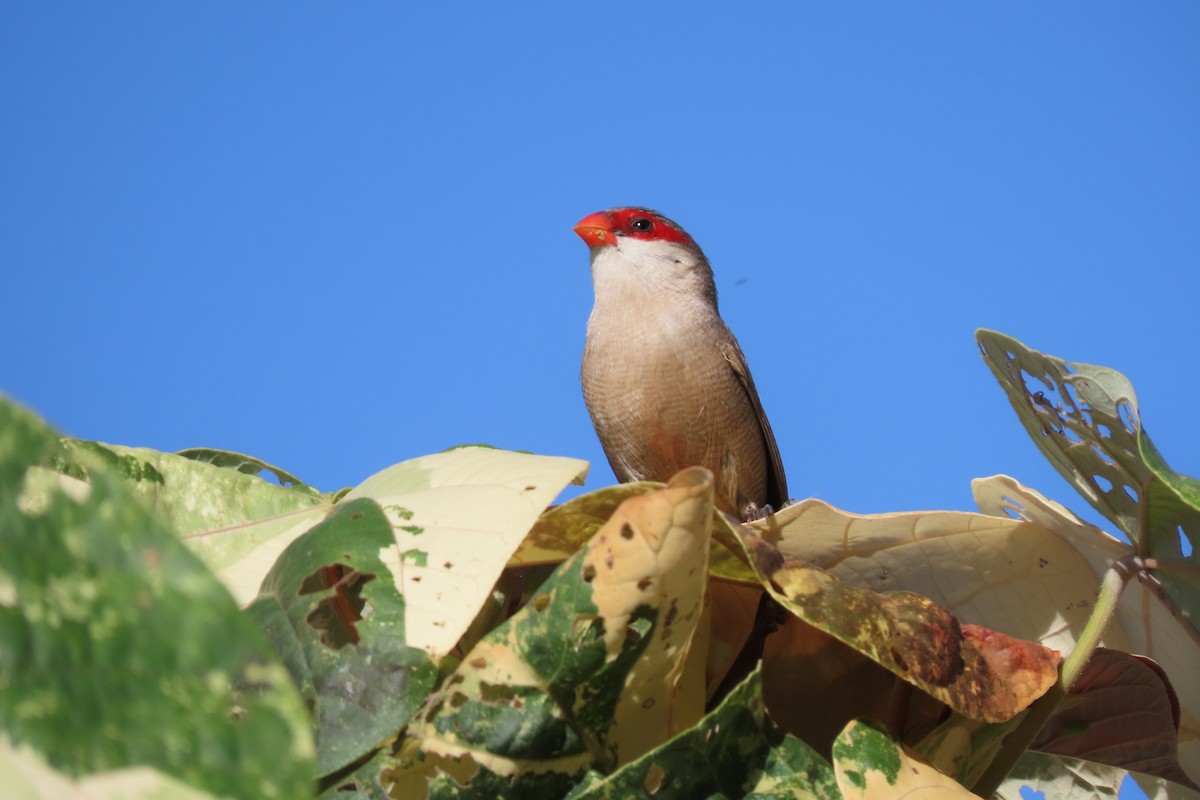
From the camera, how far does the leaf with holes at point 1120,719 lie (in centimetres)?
123

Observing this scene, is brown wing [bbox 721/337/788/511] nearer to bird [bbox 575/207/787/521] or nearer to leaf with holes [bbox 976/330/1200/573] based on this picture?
bird [bbox 575/207/787/521]

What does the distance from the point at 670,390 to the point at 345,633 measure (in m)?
2.14

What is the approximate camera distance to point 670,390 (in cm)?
310

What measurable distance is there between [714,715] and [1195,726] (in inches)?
36.1

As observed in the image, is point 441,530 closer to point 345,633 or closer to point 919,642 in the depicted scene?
point 345,633

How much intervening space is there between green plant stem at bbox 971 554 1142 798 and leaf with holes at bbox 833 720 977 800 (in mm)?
172

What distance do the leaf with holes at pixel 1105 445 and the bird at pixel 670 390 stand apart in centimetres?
144

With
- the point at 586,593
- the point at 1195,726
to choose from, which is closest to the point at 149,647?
the point at 586,593

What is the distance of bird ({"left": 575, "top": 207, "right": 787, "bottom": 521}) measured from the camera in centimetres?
309

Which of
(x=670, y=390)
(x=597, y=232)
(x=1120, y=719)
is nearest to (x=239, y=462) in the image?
(x=1120, y=719)

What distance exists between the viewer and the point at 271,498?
1253 mm

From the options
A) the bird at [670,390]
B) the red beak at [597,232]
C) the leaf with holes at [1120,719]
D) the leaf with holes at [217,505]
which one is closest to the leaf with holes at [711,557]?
the leaf with holes at [217,505]

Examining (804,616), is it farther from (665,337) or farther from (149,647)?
(665,337)

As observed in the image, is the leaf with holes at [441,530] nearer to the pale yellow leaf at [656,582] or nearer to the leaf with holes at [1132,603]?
the pale yellow leaf at [656,582]
